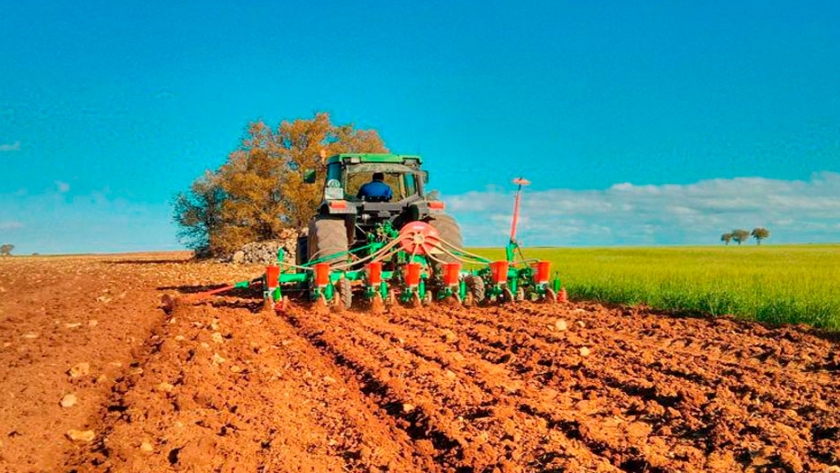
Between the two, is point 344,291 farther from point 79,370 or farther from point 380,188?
point 79,370

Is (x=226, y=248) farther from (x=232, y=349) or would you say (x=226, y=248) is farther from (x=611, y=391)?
(x=611, y=391)

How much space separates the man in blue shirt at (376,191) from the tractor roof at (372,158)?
0.25m

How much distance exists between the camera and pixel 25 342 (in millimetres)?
6414

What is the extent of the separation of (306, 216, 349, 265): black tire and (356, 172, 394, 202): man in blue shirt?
3.24 feet

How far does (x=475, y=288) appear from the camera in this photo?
27.8ft

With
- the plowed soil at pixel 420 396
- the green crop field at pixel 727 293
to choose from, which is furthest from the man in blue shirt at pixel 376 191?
the green crop field at pixel 727 293

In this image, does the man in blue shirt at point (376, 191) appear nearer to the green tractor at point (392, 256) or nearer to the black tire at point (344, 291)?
the green tractor at point (392, 256)

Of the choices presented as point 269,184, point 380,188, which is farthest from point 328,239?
point 269,184

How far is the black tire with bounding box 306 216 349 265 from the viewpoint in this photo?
834 centimetres

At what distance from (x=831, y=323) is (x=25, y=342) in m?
8.84

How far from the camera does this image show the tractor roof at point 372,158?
373 inches

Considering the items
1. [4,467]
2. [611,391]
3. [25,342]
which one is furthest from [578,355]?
[25,342]

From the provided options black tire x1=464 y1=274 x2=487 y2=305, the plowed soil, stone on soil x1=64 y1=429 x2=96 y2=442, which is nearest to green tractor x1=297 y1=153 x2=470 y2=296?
black tire x1=464 y1=274 x2=487 y2=305

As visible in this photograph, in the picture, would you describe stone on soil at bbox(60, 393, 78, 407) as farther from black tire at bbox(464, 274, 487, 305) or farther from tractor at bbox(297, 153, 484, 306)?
black tire at bbox(464, 274, 487, 305)
